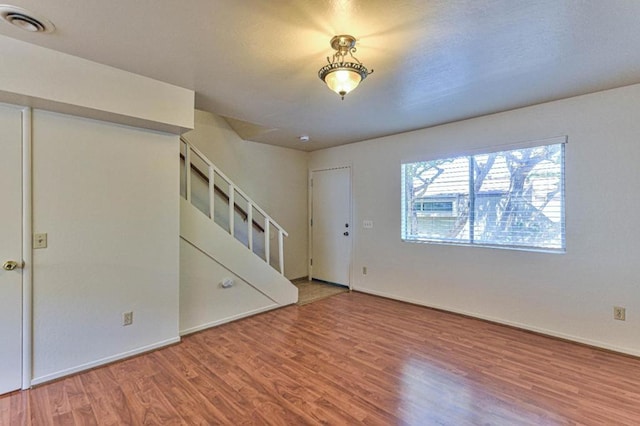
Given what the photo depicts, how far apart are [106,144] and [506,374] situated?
3.89 metres

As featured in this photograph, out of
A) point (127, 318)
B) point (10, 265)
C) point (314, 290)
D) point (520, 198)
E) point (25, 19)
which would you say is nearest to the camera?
point (25, 19)

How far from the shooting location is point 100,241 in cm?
261

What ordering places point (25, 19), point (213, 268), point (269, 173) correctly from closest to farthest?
1. point (25, 19)
2. point (213, 268)
3. point (269, 173)

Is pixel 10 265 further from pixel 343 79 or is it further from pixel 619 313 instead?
pixel 619 313

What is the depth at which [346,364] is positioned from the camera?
261 centimetres

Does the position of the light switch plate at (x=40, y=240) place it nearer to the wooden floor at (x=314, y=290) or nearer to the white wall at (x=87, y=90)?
the white wall at (x=87, y=90)

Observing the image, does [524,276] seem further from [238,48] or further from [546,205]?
[238,48]

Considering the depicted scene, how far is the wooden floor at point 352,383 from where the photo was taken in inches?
77.7

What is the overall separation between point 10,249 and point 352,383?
9.01 feet

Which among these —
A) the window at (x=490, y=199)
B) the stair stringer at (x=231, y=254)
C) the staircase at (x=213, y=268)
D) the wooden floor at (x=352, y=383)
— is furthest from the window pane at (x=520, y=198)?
the staircase at (x=213, y=268)

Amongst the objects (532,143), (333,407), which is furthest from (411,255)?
(333,407)

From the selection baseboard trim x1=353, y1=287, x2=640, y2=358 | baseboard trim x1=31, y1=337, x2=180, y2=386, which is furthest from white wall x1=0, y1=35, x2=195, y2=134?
baseboard trim x1=353, y1=287, x2=640, y2=358

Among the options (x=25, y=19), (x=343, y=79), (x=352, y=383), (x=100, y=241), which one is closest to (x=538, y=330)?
(x=352, y=383)

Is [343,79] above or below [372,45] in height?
below
